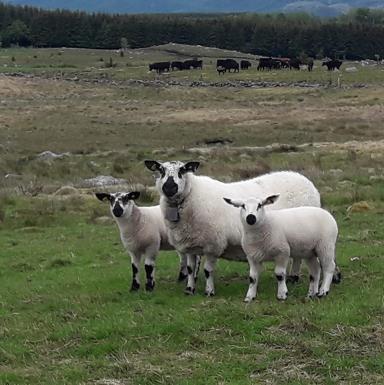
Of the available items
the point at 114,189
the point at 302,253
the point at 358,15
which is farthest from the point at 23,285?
the point at 358,15

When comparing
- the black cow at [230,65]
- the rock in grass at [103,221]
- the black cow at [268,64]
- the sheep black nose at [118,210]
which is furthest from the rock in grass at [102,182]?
the black cow at [268,64]

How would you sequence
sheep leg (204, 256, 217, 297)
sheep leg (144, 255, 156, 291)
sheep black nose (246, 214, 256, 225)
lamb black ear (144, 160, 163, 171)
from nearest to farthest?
sheep black nose (246, 214, 256, 225)
sheep leg (204, 256, 217, 297)
lamb black ear (144, 160, 163, 171)
sheep leg (144, 255, 156, 291)

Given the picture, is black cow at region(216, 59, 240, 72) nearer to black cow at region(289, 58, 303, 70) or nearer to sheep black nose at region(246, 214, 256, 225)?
black cow at region(289, 58, 303, 70)

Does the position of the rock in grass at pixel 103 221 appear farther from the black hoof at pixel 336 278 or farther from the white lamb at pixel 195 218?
the black hoof at pixel 336 278

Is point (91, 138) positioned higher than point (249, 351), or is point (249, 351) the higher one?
point (249, 351)

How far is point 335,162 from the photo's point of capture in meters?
28.8

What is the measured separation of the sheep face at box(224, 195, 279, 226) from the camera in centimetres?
1058

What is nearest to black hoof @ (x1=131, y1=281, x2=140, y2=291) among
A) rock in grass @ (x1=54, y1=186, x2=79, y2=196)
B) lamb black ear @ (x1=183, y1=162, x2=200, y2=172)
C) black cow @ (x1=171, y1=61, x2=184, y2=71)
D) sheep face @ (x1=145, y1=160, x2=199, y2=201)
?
sheep face @ (x1=145, y1=160, x2=199, y2=201)

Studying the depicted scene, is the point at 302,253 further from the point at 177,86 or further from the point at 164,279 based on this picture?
the point at 177,86

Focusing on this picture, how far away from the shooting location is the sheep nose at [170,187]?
11328 mm

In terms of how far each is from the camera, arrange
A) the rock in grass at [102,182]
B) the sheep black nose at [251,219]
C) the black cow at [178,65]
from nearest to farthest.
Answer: the sheep black nose at [251,219]
the rock in grass at [102,182]
the black cow at [178,65]

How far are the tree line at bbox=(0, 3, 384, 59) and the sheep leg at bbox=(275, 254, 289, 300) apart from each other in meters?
115

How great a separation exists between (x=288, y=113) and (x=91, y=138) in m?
14.5

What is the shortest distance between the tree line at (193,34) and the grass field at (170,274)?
78636 millimetres
